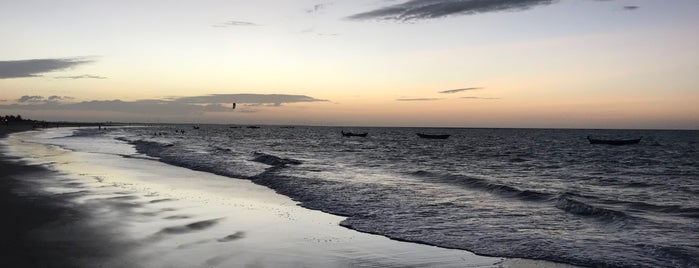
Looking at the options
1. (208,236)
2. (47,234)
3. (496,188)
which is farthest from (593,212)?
(47,234)

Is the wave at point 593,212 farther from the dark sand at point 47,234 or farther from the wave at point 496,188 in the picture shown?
the dark sand at point 47,234

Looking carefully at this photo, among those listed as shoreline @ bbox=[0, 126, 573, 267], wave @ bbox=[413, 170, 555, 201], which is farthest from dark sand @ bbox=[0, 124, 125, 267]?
wave @ bbox=[413, 170, 555, 201]

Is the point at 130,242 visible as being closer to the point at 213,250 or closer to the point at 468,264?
the point at 213,250

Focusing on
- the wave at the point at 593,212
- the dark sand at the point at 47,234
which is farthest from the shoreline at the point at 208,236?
the wave at the point at 593,212

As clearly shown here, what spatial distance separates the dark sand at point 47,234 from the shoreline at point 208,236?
2 centimetres

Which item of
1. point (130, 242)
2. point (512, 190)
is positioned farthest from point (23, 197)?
point (512, 190)

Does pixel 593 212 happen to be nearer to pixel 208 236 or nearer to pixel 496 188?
pixel 496 188

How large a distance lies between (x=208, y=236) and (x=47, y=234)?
11.3 feet

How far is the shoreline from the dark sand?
0.02 meters

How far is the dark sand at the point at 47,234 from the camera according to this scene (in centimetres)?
911

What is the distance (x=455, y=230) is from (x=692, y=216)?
32.0ft

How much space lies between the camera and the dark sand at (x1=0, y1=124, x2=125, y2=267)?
9.11 m

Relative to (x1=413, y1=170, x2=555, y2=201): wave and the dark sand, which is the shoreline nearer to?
the dark sand

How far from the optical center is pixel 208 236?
1174 cm
